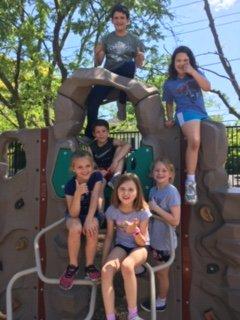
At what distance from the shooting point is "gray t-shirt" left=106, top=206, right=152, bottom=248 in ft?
12.2

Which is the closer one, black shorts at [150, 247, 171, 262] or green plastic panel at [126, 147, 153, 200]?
black shorts at [150, 247, 171, 262]

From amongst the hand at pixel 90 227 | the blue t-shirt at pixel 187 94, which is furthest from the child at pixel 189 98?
the hand at pixel 90 227

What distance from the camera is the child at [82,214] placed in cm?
376

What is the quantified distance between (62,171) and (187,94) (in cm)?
140

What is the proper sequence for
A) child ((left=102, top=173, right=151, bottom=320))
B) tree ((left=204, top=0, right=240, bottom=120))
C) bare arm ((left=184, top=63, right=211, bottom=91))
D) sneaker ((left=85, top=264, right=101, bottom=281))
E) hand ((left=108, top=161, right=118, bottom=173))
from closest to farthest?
child ((left=102, top=173, right=151, bottom=320)) → sneaker ((left=85, top=264, right=101, bottom=281)) → bare arm ((left=184, top=63, right=211, bottom=91)) → hand ((left=108, top=161, right=118, bottom=173)) → tree ((left=204, top=0, right=240, bottom=120))

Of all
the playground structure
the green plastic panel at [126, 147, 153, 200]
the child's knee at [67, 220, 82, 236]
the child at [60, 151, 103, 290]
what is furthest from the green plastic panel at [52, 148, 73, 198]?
the child's knee at [67, 220, 82, 236]

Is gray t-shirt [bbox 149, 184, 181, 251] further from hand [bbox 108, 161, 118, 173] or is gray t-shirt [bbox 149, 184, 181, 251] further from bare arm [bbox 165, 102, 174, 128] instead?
bare arm [bbox 165, 102, 174, 128]

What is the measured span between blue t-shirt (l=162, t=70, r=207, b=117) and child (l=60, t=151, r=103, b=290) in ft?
3.42

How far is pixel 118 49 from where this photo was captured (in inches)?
199

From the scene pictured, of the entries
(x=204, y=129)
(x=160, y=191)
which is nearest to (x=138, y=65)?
(x=204, y=129)

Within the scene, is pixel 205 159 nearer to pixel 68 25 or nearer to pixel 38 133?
pixel 38 133

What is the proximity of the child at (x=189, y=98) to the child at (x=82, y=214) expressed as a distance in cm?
83

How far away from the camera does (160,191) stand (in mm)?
4211

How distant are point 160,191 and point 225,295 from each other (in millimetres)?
1103
